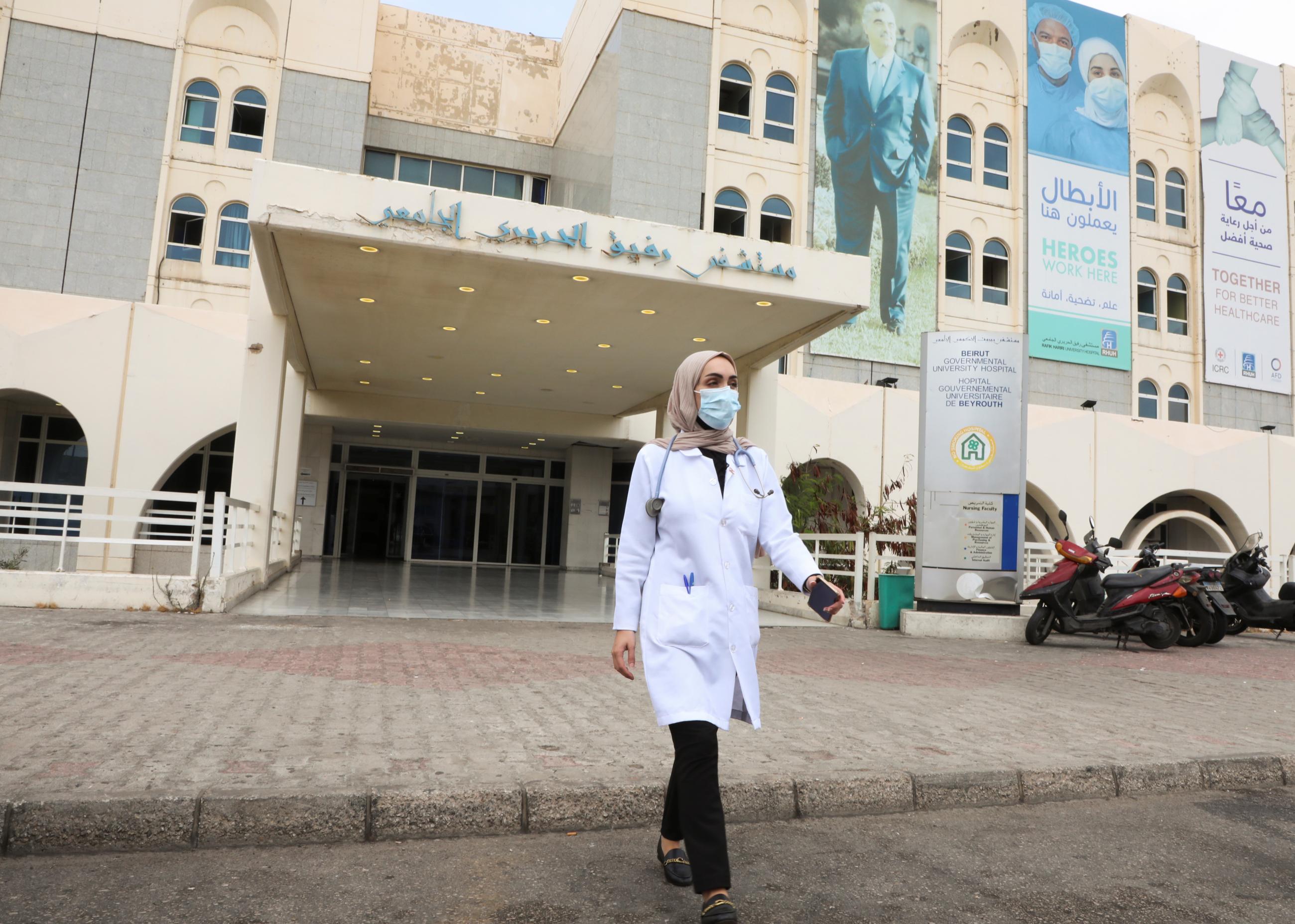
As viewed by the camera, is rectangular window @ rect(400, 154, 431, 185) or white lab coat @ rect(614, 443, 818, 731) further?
rectangular window @ rect(400, 154, 431, 185)

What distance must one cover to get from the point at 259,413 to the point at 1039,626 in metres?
10.3

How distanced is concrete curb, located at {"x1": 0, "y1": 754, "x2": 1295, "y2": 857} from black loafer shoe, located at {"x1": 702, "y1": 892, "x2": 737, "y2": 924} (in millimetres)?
1043

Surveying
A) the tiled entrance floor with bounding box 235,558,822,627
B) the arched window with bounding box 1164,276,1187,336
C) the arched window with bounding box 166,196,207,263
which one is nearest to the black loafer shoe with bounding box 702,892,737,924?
the tiled entrance floor with bounding box 235,558,822,627

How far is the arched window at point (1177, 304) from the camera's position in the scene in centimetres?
2794

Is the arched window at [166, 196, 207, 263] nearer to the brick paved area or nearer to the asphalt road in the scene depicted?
the brick paved area

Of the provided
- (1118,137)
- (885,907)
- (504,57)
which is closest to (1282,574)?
(1118,137)

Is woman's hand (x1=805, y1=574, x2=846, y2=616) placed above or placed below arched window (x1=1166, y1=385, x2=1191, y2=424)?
below

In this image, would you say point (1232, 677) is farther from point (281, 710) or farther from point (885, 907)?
point (281, 710)

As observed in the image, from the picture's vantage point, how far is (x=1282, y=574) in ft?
59.2

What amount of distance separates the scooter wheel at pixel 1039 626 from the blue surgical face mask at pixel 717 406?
8.53 meters

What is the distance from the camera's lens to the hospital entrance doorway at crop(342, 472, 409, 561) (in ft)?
84.1

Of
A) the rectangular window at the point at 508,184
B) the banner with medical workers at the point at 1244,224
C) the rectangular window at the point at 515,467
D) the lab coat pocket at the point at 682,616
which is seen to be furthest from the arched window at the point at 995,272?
the lab coat pocket at the point at 682,616

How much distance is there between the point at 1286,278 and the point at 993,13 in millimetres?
12577

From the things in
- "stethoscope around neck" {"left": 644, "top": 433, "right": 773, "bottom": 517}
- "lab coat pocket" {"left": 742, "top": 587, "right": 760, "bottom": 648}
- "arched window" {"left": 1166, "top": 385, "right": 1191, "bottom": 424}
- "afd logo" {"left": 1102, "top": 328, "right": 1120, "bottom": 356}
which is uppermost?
"afd logo" {"left": 1102, "top": 328, "right": 1120, "bottom": 356}
